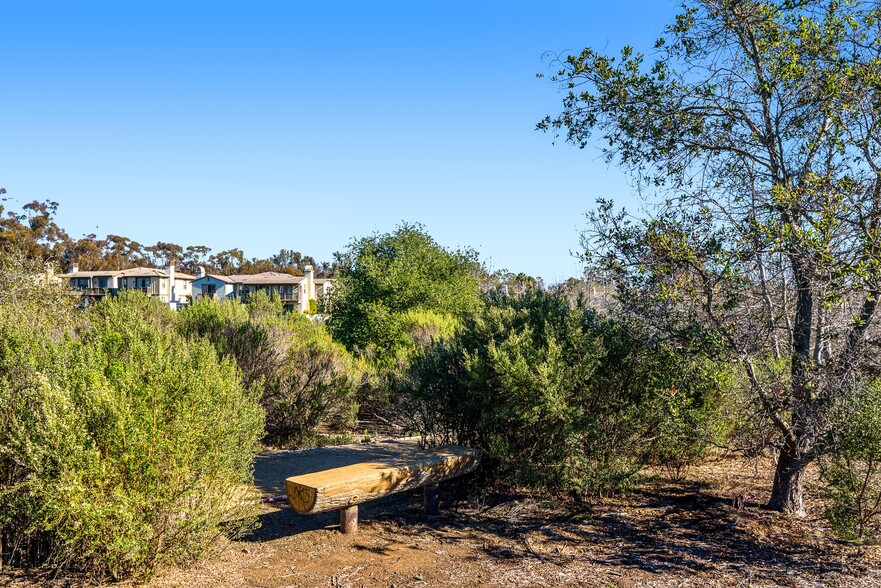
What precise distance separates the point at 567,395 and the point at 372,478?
204 centimetres

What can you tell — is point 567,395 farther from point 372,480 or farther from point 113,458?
point 113,458

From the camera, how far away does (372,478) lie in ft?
19.4

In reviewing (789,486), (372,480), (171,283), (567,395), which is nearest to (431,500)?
(372,480)

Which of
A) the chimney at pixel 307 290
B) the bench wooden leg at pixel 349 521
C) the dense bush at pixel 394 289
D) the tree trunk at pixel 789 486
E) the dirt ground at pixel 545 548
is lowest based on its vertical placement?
the dirt ground at pixel 545 548

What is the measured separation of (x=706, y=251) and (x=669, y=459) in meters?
2.85

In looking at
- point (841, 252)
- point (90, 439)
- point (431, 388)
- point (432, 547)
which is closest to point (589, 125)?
point (841, 252)

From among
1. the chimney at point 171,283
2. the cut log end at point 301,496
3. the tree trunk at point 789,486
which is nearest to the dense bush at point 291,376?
the cut log end at point 301,496

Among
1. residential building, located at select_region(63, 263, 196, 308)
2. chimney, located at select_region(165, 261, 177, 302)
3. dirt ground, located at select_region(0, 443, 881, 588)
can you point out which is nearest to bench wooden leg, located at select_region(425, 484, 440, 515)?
dirt ground, located at select_region(0, 443, 881, 588)

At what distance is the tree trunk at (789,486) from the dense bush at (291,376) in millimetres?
7223

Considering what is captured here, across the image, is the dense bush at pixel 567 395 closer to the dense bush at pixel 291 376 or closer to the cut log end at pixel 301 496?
the cut log end at pixel 301 496

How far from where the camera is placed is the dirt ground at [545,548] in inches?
197

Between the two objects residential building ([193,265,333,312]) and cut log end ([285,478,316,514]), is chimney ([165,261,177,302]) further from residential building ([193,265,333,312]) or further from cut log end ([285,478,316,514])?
cut log end ([285,478,316,514])

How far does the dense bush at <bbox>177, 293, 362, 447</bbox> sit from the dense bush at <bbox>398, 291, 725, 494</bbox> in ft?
14.9

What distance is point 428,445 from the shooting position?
805 cm
